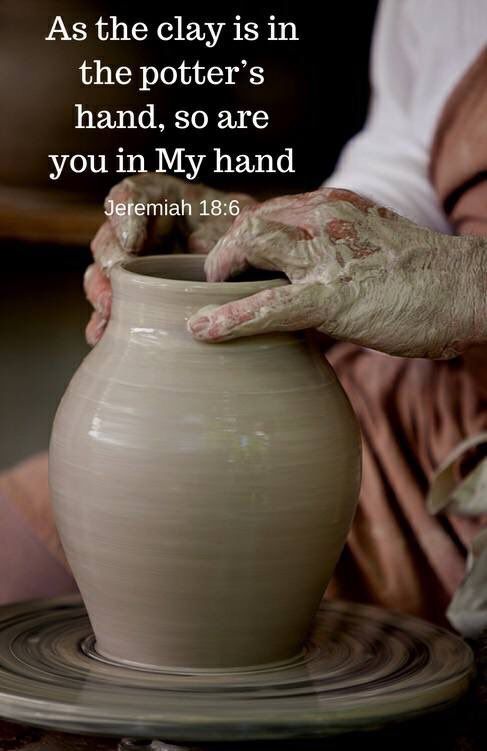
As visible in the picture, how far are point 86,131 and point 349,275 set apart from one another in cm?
281

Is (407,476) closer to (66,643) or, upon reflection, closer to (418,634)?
(418,634)

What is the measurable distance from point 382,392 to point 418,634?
0.35 m

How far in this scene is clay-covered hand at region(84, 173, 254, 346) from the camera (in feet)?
3.62

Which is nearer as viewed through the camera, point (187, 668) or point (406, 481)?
point (187, 668)

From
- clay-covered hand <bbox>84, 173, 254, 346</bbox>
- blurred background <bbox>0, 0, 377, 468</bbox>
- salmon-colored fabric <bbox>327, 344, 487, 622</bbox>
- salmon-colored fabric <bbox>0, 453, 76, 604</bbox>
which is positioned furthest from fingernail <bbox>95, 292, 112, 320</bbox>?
blurred background <bbox>0, 0, 377, 468</bbox>

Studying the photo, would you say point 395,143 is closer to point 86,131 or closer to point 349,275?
point 349,275

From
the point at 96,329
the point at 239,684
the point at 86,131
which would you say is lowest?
the point at 239,684

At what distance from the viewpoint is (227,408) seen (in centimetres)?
89

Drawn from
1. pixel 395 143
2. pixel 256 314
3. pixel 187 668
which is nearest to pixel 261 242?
pixel 256 314

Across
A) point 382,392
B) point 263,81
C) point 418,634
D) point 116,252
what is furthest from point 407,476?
point 263,81

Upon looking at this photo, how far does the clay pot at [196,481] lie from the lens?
88 cm

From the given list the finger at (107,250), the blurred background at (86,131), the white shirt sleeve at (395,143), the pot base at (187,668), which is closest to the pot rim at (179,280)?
the finger at (107,250)

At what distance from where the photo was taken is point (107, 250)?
3.73ft

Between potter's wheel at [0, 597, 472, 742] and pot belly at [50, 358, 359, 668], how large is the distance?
0.13ft
